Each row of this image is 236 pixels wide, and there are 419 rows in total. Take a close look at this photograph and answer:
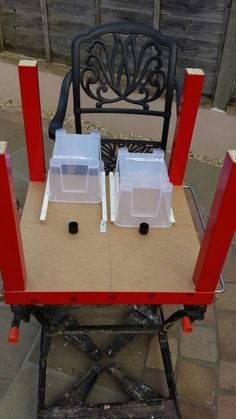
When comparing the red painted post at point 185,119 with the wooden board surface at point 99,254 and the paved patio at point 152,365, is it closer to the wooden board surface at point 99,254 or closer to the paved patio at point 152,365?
the wooden board surface at point 99,254

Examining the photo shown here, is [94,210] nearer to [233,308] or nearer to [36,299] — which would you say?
[36,299]

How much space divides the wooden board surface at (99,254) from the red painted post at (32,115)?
0.25m

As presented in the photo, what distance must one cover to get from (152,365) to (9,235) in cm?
132

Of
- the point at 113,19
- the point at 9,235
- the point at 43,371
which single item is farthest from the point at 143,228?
the point at 113,19

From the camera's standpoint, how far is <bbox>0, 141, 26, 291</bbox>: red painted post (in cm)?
110

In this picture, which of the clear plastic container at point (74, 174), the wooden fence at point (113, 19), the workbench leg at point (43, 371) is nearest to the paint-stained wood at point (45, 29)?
the wooden fence at point (113, 19)

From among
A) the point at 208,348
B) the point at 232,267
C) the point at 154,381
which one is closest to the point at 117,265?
the point at 154,381

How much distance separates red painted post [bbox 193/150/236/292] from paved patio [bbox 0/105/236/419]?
34.9 inches

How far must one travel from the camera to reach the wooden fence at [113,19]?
339 centimetres

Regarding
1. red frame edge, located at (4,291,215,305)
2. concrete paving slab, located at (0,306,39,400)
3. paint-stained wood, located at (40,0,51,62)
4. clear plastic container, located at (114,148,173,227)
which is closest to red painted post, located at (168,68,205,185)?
clear plastic container, located at (114,148,173,227)

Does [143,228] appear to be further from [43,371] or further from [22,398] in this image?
[22,398]

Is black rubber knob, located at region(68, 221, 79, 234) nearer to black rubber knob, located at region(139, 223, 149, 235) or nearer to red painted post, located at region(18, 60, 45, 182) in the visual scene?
black rubber knob, located at region(139, 223, 149, 235)

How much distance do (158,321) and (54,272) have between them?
82 centimetres

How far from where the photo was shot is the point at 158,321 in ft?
6.78
